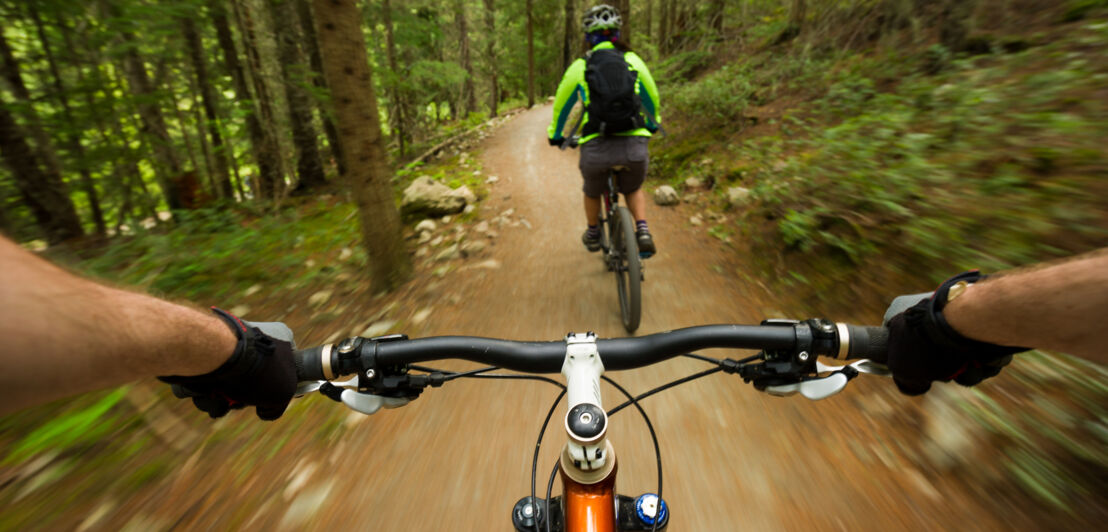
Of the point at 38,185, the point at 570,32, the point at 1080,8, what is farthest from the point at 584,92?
the point at 570,32

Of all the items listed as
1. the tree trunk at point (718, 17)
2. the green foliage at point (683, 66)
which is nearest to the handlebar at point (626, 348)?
the green foliage at point (683, 66)

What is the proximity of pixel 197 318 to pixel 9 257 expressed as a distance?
1.20 ft

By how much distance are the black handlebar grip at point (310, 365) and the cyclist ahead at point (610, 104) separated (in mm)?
3189

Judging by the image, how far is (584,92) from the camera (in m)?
3.92

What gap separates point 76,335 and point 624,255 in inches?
142

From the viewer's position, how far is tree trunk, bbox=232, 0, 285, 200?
935 centimetres

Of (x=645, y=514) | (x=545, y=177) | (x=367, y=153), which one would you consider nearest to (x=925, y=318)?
(x=645, y=514)

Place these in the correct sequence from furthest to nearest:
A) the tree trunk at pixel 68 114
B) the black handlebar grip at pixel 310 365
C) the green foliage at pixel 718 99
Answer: the green foliage at pixel 718 99 → the tree trunk at pixel 68 114 → the black handlebar grip at pixel 310 365

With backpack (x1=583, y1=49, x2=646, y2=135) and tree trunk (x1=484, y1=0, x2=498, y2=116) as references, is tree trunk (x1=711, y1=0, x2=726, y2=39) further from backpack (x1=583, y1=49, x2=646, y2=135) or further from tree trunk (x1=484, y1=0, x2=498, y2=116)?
tree trunk (x1=484, y1=0, x2=498, y2=116)

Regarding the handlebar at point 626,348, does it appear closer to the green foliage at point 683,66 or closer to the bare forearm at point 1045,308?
the bare forearm at point 1045,308

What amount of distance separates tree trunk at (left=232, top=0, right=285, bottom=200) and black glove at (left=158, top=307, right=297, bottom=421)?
10453mm

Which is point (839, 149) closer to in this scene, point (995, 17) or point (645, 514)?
point (995, 17)

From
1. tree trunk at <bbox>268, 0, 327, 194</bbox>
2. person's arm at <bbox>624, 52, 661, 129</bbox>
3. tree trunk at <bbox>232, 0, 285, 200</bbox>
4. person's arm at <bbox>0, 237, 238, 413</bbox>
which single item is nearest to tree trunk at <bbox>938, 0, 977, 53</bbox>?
person's arm at <bbox>624, 52, 661, 129</bbox>

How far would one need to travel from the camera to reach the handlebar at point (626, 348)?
3.86 feet
